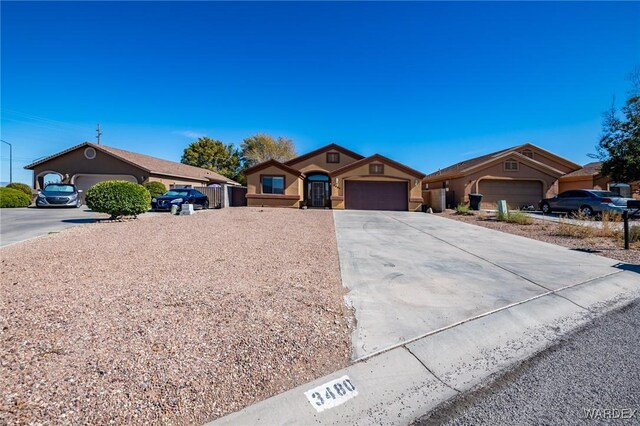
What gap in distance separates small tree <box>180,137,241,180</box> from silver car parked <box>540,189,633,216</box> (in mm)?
41309

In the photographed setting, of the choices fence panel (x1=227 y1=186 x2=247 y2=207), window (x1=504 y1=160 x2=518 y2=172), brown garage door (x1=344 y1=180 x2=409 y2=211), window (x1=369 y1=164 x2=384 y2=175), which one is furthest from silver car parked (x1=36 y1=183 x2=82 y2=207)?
window (x1=504 y1=160 x2=518 y2=172)

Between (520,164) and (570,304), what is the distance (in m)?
22.0

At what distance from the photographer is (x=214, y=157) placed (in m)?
49.8

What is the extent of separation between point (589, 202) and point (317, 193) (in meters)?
17.0

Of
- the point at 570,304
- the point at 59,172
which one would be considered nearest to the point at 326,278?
the point at 570,304

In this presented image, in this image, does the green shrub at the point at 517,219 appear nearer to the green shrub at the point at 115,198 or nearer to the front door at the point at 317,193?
the front door at the point at 317,193

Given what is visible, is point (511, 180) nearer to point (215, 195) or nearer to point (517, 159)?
point (517, 159)

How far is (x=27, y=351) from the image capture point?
2697 mm

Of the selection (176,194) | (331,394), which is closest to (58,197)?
(176,194)

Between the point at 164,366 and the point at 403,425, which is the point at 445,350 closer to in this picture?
the point at 403,425

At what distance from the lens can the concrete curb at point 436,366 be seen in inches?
89.2

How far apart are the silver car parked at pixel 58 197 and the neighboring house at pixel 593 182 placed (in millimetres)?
35845

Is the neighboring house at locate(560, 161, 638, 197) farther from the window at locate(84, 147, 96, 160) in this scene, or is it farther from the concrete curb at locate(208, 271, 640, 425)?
the window at locate(84, 147, 96, 160)

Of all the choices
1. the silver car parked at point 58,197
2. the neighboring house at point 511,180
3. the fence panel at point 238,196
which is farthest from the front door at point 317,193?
the silver car parked at point 58,197
